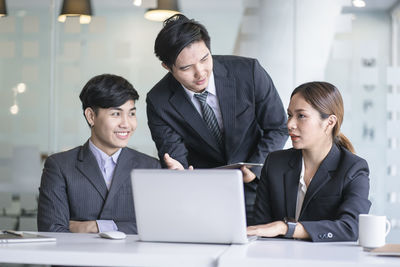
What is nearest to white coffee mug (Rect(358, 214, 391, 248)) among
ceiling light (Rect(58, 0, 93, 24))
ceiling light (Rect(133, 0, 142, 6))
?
ceiling light (Rect(133, 0, 142, 6))

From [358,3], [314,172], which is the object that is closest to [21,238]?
[314,172]

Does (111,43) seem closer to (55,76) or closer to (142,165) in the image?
(55,76)

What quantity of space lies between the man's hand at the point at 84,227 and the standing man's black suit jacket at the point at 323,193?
2.23 ft

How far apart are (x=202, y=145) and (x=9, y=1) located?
2591 millimetres

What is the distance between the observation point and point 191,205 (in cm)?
192

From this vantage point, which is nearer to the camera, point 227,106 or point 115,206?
point 115,206

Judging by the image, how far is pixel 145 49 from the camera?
4.77m

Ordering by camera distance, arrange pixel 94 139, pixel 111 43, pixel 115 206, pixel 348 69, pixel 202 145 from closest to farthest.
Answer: pixel 115 206 < pixel 94 139 < pixel 202 145 < pixel 348 69 < pixel 111 43

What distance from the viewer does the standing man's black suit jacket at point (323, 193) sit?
7.12ft

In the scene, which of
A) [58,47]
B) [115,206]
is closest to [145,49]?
[58,47]

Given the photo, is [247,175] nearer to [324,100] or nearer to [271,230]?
[324,100]

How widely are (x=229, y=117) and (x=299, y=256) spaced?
4.79 feet

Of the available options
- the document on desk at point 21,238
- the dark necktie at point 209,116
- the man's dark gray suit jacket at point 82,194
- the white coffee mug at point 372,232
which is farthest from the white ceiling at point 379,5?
the document on desk at point 21,238

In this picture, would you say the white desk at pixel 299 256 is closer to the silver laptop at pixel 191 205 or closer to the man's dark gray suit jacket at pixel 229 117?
the silver laptop at pixel 191 205
